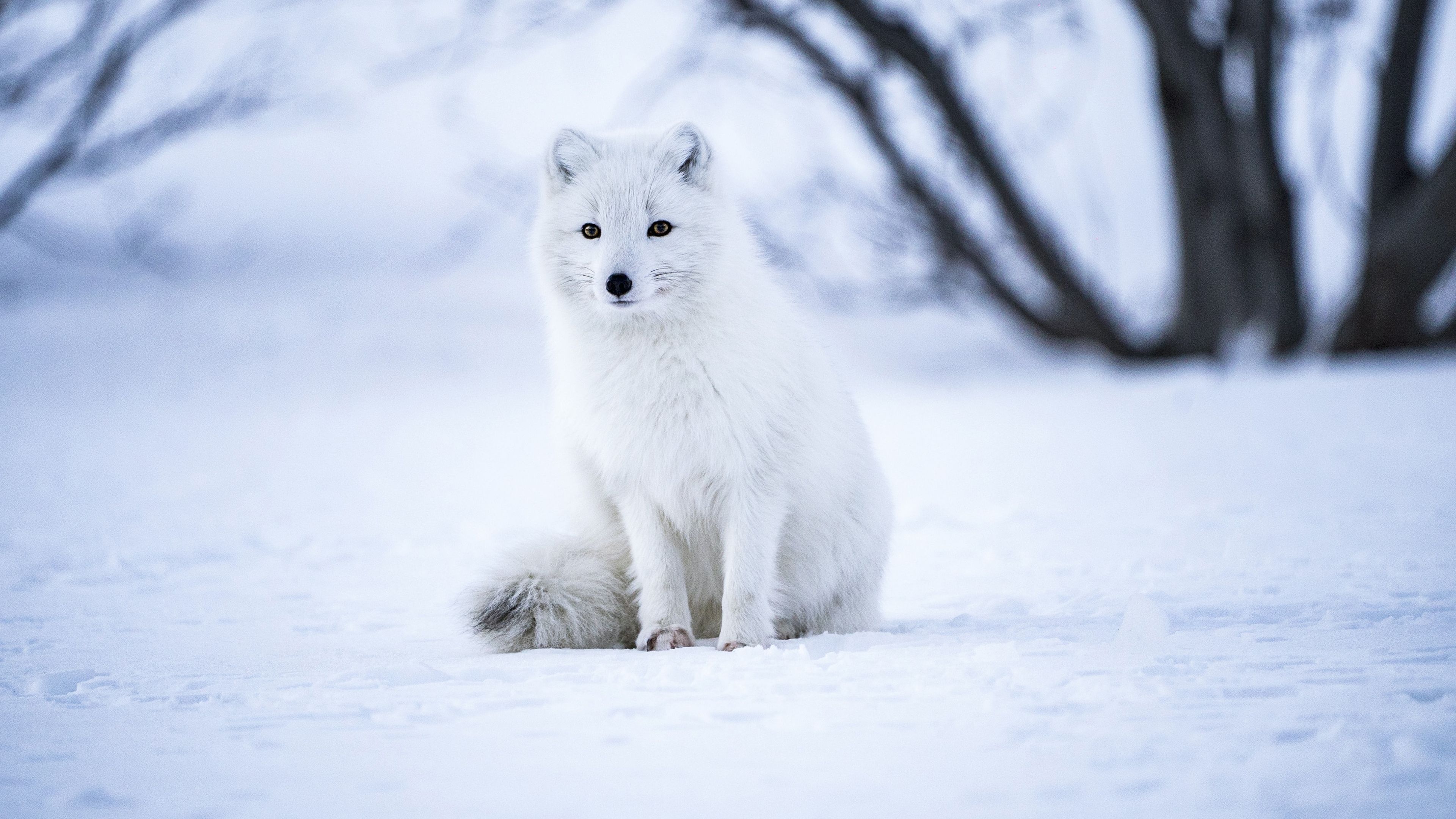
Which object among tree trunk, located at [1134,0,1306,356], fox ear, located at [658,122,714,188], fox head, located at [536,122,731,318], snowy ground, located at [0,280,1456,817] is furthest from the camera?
tree trunk, located at [1134,0,1306,356]

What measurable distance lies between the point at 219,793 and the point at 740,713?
3.24 feet

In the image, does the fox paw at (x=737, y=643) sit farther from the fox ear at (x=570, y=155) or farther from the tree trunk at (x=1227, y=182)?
the tree trunk at (x=1227, y=182)

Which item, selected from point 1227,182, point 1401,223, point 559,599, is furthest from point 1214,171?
point 559,599

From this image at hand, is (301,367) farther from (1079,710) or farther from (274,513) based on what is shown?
(1079,710)

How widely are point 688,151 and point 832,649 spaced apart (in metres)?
1.51

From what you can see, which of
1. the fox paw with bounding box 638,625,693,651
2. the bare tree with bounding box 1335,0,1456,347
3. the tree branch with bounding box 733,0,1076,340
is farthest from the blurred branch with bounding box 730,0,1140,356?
the fox paw with bounding box 638,625,693,651

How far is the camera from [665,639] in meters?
3.13

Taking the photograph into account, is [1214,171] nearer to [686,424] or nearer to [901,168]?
[901,168]

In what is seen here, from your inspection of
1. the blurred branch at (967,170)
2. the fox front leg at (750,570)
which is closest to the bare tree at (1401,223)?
the blurred branch at (967,170)

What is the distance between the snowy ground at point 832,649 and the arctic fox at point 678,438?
233 mm

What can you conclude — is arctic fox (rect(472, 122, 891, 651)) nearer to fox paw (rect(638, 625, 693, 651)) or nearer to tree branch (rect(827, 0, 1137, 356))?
fox paw (rect(638, 625, 693, 651))

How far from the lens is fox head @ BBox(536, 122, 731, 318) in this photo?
3.14m

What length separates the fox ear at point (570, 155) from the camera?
334 centimetres

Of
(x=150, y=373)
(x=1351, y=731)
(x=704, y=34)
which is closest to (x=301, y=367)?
(x=150, y=373)
